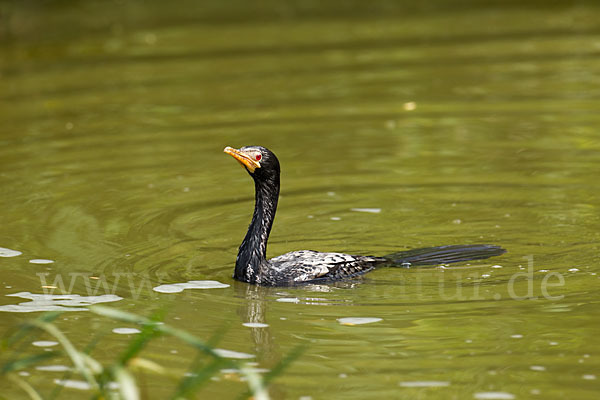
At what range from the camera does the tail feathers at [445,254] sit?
30.0 ft

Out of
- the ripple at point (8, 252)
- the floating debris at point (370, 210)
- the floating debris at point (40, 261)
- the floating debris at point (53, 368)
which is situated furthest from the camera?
the floating debris at point (370, 210)

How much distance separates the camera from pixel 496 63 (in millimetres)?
18469

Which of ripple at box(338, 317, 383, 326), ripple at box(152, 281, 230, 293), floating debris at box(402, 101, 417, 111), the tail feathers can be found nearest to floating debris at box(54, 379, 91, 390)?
ripple at box(152, 281, 230, 293)

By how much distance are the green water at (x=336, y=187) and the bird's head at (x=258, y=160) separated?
100cm

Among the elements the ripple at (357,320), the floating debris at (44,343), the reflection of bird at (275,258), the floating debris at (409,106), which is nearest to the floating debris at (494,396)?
the ripple at (357,320)

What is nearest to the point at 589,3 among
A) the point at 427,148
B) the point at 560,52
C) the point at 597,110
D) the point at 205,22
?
the point at 560,52

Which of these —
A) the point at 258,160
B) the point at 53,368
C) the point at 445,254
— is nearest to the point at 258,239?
the point at 258,160

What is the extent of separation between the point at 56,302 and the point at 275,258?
190 centimetres

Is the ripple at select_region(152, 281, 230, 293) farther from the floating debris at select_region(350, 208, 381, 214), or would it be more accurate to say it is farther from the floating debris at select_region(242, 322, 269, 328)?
the floating debris at select_region(350, 208, 381, 214)

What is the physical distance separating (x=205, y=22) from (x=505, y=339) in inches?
744

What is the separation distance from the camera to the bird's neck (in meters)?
8.79

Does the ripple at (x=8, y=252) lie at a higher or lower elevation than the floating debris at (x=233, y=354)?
higher

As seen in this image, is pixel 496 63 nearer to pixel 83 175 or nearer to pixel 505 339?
pixel 83 175

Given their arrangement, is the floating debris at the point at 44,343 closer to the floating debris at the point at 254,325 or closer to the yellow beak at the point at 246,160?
the floating debris at the point at 254,325
